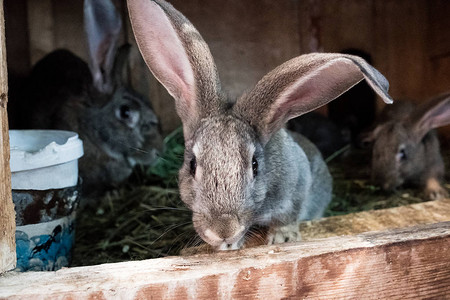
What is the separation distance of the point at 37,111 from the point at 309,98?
2.99 meters

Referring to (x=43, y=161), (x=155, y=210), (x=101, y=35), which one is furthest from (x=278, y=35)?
(x=43, y=161)

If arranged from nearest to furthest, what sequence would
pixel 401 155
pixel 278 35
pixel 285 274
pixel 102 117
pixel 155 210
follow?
pixel 285 274
pixel 155 210
pixel 102 117
pixel 401 155
pixel 278 35

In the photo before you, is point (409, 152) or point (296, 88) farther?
point (409, 152)

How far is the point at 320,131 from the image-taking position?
5.01 metres

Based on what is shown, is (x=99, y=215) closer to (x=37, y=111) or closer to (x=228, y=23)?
(x=37, y=111)

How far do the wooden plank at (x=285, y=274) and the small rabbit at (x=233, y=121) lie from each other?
0.22m

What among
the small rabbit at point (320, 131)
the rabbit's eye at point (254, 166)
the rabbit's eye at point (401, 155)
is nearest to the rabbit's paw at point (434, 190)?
the rabbit's eye at point (401, 155)

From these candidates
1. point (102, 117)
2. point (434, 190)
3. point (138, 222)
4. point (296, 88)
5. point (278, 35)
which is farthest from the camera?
point (278, 35)

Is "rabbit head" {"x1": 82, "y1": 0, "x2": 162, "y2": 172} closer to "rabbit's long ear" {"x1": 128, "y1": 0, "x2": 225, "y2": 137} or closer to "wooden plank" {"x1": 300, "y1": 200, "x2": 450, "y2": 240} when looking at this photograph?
"rabbit's long ear" {"x1": 128, "y1": 0, "x2": 225, "y2": 137}

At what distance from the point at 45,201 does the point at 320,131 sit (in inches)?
133

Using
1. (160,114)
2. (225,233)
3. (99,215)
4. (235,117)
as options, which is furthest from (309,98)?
(160,114)

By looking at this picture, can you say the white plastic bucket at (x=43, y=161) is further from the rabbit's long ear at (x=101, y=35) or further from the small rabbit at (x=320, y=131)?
the small rabbit at (x=320, y=131)

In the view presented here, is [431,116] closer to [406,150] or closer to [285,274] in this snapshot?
[406,150]

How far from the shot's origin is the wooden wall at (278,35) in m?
4.64
